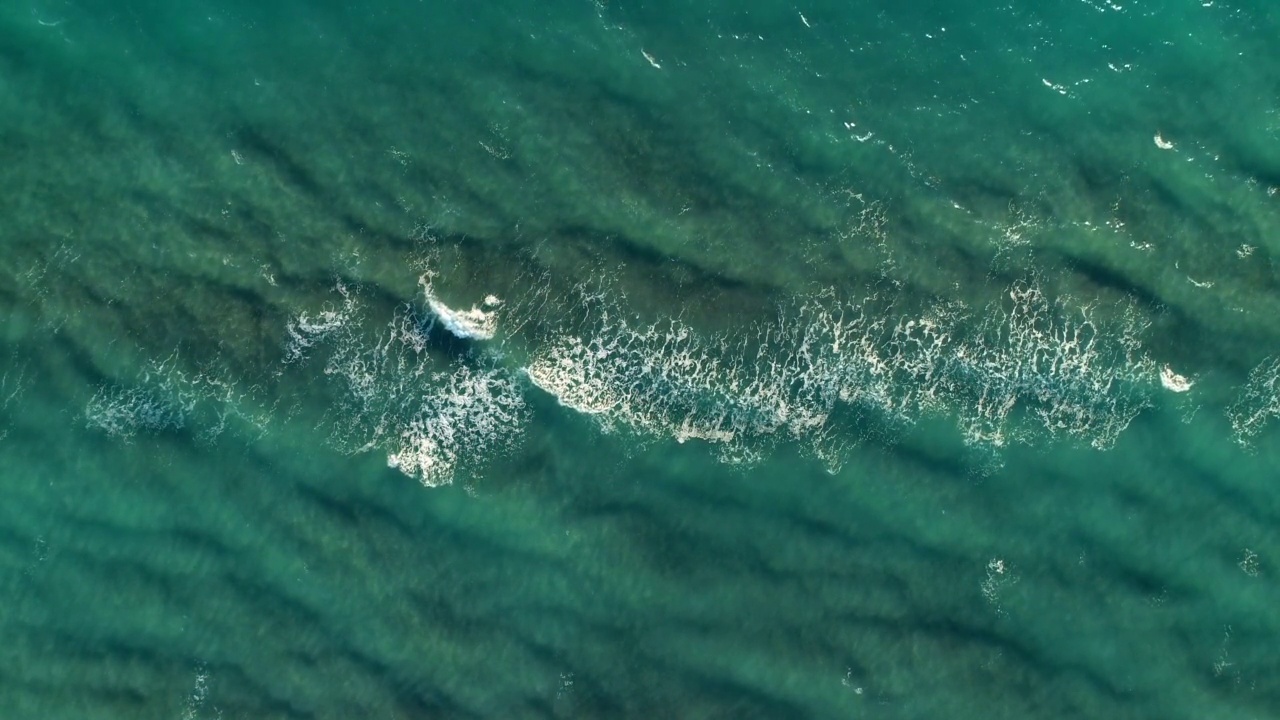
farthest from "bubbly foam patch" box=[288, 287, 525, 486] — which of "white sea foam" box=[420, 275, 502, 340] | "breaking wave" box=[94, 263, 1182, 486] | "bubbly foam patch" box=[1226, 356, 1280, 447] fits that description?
"bubbly foam patch" box=[1226, 356, 1280, 447]

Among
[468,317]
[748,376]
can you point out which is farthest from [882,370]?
[468,317]

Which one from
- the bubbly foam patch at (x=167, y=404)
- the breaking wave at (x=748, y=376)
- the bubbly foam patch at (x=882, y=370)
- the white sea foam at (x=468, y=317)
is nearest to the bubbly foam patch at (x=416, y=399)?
the breaking wave at (x=748, y=376)

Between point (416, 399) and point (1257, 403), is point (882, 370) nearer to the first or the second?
point (1257, 403)

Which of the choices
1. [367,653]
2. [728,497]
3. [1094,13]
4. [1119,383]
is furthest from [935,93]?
[367,653]

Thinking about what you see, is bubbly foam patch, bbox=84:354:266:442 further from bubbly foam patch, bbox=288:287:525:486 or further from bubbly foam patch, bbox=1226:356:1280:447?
bubbly foam patch, bbox=1226:356:1280:447

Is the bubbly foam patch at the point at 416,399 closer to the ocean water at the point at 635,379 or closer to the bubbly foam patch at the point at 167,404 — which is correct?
the ocean water at the point at 635,379
